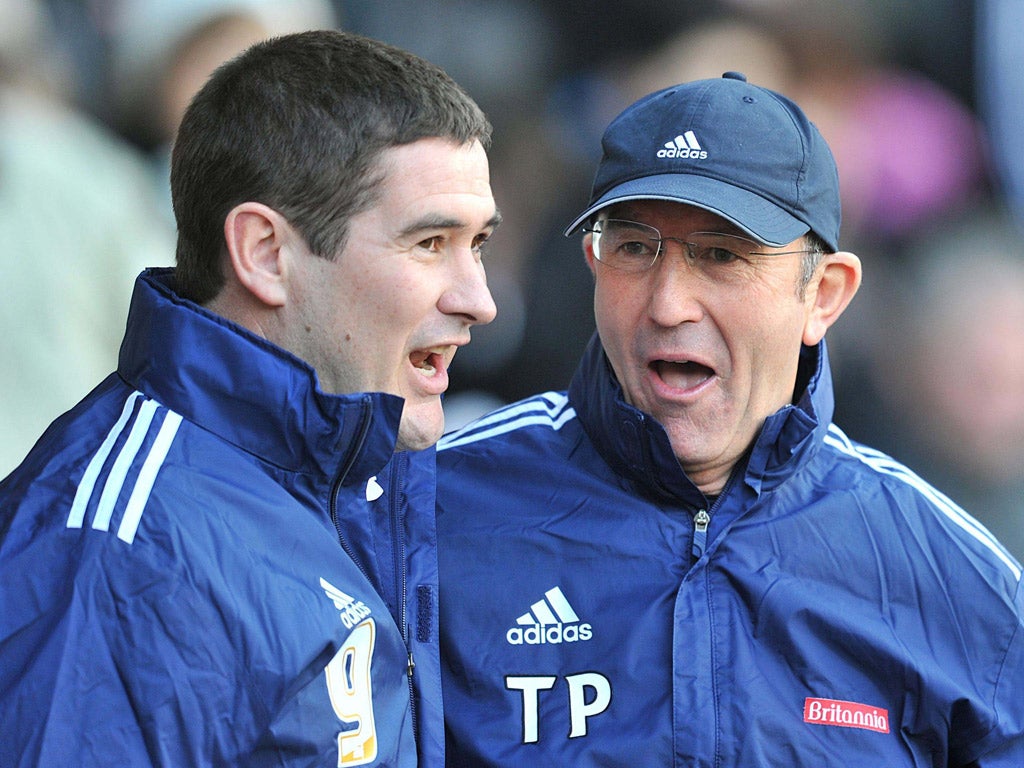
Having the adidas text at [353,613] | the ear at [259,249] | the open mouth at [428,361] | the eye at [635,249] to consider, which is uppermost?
the eye at [635,249]

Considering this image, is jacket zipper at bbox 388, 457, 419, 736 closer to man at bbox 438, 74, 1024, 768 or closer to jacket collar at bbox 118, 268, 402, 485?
man at bbox 438, 74, 1024, 768

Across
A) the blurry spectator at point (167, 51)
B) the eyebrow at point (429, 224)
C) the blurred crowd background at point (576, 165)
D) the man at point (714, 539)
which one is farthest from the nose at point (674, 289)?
the blurry spectator at point (167, 51)

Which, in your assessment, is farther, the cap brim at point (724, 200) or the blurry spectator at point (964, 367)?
the blurry spectator at point (964, 367)

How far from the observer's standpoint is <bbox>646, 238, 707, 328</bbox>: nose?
2027 mm

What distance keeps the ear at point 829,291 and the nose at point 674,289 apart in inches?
8.8

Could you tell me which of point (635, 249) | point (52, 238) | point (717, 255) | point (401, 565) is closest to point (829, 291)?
point (717, 255)

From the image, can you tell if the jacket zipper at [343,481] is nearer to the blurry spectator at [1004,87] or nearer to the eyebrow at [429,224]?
the eyebrow at [429,224]

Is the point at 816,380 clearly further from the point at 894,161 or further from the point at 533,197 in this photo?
the point at 894,161

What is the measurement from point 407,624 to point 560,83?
214cm

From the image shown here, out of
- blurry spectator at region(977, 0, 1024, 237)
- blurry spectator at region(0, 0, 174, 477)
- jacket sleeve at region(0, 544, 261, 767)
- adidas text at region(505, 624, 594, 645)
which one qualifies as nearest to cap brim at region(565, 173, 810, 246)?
adidas text at region(505, 624, 594, 645)

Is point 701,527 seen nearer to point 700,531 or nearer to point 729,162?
point 700,531

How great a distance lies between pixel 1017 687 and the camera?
6.52 ft

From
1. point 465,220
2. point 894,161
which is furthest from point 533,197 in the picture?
point 465,220

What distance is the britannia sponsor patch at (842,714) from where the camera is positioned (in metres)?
1.92
